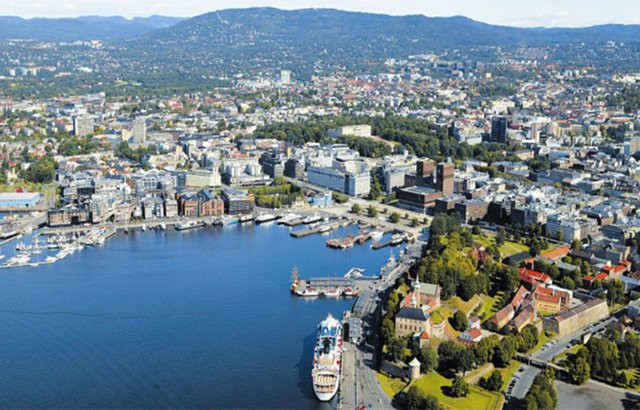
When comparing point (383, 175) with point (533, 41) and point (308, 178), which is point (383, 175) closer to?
point (308, 178)

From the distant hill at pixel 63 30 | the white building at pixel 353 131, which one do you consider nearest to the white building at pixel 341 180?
the white building at pixel 353 131

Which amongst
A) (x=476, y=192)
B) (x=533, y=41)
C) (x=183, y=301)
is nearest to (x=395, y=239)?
(x=476, y=192)

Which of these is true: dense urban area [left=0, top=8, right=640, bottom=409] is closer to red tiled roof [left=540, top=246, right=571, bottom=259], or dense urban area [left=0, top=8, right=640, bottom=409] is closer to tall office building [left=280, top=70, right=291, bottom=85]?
red tiled roof [left=540, top=246, right=571, bottom=259]

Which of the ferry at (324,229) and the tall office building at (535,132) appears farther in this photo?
the tall office building at (535,132)

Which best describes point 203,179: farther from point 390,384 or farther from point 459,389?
point 459,389

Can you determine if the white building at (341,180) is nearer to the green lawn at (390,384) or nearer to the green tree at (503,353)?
the green tree at (503,353)

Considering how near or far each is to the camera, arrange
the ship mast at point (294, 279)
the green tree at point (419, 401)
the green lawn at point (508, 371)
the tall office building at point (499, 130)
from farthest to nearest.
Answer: the tall office building at point (499, 130)
the ship mast at point (294, 279)
the green lawn at point (508, 371)
the green tree at point (419, 401)
